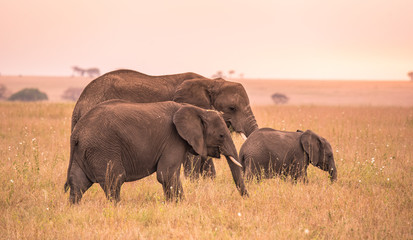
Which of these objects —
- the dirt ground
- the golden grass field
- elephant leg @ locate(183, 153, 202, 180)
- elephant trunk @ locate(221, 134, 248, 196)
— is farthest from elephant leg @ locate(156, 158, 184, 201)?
the dirt ground

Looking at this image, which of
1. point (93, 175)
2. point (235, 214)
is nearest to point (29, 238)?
point (93, 175)

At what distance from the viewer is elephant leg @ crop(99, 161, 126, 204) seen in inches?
261

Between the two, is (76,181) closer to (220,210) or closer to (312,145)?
(220,210)

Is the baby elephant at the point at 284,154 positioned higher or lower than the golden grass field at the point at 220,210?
higher

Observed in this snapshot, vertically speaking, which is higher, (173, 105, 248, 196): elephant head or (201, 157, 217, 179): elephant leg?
(173, 105, 248, 196): elephant head

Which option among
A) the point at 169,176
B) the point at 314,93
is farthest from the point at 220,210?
the point at 314,93

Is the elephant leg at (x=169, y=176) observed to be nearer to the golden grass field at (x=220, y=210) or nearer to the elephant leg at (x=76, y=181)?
the golden grass field at (x=220, y=210)

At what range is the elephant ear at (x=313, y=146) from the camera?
9008mm

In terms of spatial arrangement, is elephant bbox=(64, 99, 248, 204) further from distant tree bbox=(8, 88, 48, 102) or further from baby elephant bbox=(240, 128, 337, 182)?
distant tree bbox=(8, 88, 48, 102)

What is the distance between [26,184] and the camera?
26.7ft

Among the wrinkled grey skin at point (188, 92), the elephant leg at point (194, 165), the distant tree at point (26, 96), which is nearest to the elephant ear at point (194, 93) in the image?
the wrinkled grey skin at point (188, 92)

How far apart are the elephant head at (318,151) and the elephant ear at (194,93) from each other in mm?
2107

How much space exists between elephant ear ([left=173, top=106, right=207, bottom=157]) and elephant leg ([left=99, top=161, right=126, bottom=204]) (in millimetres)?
1057

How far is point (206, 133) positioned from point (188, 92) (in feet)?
7.34
